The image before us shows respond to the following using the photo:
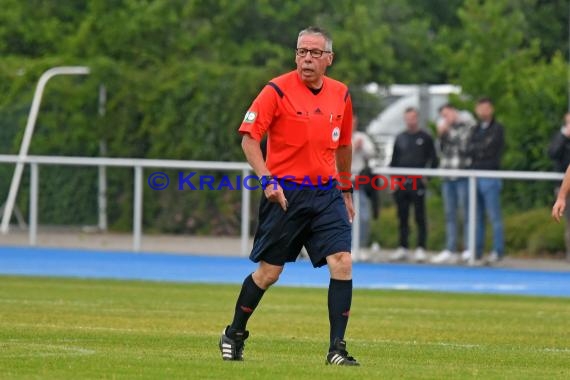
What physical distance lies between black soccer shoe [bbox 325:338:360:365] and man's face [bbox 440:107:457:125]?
13.7m

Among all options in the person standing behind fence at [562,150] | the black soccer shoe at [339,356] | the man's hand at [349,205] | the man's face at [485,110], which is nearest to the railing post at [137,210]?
the man's face at [485,110]

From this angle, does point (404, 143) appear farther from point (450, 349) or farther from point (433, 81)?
point (433, 81)

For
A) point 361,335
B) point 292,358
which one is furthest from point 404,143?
point 292,358

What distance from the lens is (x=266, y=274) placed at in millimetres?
10633

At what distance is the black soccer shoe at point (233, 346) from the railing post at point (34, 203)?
50.8 feet

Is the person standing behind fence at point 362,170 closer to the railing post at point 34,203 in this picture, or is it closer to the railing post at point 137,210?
the railing post at point 137,210

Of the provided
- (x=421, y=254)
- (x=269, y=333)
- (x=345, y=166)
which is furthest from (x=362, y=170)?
(x=345, y=166)

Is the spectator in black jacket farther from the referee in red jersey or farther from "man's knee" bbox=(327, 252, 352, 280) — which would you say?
Answer: "man's knee" bbox=(327, 252, 352, 280)

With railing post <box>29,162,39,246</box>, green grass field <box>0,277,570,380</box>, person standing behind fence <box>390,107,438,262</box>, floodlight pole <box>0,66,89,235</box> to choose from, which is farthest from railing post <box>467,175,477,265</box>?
floodlight pole <box>0,66,89,235</box>

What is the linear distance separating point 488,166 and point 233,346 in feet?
44.6

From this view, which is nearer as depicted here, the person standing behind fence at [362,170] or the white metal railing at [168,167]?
the white metal railing at [168,167]

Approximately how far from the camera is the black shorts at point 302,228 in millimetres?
10516

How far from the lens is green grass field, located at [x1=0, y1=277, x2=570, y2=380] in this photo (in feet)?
32.6

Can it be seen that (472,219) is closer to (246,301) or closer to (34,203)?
(34,203)
